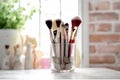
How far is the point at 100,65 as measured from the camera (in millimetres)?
1990

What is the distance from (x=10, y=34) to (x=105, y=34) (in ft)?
2.21

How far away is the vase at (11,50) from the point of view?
1.76 meters

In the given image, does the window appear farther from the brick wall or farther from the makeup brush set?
the makeup brush set

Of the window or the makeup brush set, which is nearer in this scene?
the makeup brush set

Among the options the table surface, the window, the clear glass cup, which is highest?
the window

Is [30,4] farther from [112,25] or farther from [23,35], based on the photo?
[112,25]

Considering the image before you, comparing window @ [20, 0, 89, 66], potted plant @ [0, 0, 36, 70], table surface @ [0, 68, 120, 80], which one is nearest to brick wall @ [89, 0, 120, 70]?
window @ [20, 0, 89, 66]

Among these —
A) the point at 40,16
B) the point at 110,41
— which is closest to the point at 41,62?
the point at 40,16

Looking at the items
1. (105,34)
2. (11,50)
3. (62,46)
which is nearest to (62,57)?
(62,46)

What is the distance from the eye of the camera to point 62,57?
148 cm

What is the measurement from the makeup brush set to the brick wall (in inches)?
19.5

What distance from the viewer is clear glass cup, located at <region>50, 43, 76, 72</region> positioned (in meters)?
1.47

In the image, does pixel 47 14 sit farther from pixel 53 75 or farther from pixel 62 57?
pixel 53 75

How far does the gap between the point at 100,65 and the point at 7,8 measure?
0.76m
